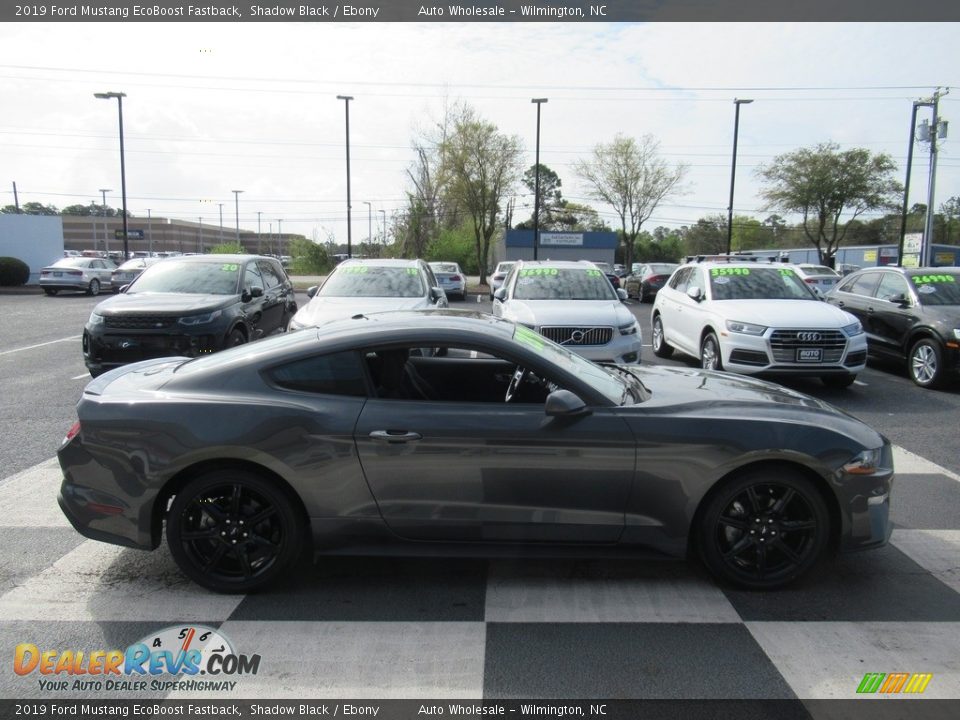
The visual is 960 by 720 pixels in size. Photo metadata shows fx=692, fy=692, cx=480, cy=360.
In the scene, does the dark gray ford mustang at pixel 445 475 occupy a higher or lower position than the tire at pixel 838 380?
higher

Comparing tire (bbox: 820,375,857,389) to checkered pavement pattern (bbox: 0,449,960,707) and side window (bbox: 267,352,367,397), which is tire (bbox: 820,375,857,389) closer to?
checkered pavement pattern (bbox: 0,449,960,707)

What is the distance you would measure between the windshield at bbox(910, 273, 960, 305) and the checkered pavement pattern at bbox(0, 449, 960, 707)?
6823 millimetres

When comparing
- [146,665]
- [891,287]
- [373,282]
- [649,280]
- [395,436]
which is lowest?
[146,665]

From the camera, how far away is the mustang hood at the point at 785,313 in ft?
28.3

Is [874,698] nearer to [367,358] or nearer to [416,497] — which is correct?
[416,497]

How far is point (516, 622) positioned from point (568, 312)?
6.26m

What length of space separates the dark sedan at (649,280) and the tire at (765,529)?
22190mm

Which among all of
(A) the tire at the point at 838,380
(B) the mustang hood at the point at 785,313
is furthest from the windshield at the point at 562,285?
(A) the tire at the point at 838,380

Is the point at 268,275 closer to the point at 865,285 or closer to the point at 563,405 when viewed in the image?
the point at 563,405

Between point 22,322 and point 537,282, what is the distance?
13756 millimetres

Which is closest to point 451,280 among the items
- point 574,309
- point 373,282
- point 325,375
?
point 373,282

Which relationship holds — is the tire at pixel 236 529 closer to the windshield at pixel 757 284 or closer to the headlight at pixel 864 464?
the headlight at pixel 864 464

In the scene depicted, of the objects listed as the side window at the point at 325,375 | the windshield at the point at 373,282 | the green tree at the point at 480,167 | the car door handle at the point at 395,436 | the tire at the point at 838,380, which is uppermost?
the green tree at the point at 480,167

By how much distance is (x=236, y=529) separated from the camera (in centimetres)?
355
